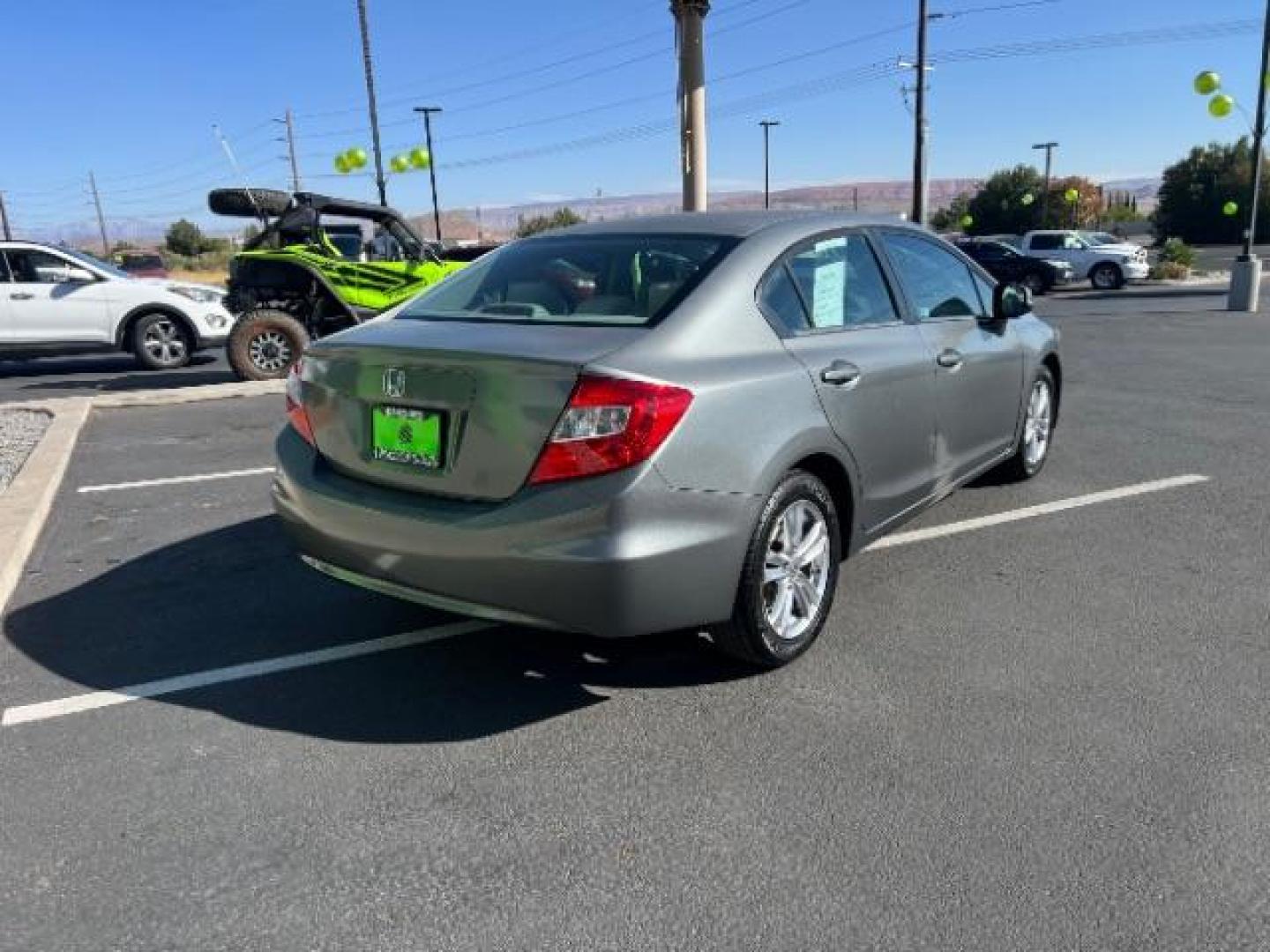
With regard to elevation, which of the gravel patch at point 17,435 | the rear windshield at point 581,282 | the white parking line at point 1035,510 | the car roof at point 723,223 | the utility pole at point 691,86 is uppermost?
the utility pole at point 691,86

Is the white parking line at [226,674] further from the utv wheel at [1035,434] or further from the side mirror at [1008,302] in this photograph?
the utv wheel at [1035,434]

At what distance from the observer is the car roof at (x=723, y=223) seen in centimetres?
383

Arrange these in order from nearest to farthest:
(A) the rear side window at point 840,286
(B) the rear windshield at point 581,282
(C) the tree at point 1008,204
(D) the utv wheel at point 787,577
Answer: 1. (D) the utv wheel at point 787,577
2. (B) the rear windshield at point 581,282
3. (A) the rear side window at point 840,286
4. (C) the tree at point 1008,204

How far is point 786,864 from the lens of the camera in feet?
8.03

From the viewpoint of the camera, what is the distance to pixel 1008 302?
5066 mm

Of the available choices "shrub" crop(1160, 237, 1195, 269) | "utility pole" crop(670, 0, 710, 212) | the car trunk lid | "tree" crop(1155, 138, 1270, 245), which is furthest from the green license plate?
"tree" crop(1155, 138, 1270, 245)

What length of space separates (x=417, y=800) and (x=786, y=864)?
1.02 meters

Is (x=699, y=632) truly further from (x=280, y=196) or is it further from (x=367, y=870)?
(x=280, y=196)

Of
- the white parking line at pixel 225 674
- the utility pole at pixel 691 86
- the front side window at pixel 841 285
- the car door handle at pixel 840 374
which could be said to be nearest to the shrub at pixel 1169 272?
the utility pole at pixel 691 86

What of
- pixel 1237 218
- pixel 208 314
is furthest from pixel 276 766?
pixel 1237 218

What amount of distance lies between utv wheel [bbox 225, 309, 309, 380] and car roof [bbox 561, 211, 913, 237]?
710 cm

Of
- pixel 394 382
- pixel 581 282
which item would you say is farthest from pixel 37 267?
pixel 394 382

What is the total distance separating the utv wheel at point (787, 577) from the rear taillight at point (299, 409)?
1.59 m

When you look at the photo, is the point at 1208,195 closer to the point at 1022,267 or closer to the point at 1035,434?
the point at 1022,267
